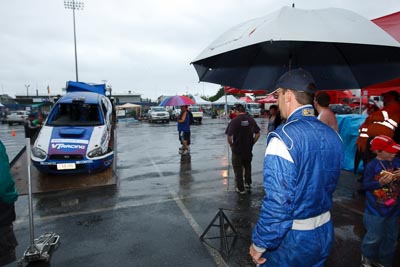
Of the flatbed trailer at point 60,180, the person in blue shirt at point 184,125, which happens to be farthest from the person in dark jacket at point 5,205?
the person in blue shirt at point 184,125

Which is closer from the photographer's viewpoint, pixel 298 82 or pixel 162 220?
pixel 298 82

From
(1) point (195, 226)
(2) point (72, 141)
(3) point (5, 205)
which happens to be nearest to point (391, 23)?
(1) point (195, 226)

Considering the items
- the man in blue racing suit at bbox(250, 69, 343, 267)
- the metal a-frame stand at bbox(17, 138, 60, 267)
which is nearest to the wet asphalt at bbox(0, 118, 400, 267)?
the metal a-frame stand at bbox(17, 138, 60, 267)

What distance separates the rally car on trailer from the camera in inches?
266

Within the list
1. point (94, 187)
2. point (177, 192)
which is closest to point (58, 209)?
point (94, 187)

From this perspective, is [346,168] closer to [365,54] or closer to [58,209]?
[365,54]

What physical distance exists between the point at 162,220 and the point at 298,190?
3.35m

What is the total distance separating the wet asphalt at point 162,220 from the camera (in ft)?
11.5

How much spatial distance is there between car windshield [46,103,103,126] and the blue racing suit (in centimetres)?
732

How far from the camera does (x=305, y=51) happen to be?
384 centimetres

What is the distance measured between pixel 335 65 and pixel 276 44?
95 cm

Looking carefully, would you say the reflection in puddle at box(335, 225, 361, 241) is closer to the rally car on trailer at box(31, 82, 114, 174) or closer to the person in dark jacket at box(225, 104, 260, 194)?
the person in dark jacket at box(225, 104, 260, 194)

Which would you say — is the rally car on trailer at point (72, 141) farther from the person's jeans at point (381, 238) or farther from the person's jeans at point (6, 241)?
the person's jeans at point (381, 238)

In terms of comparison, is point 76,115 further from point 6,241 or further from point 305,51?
point 305,51
